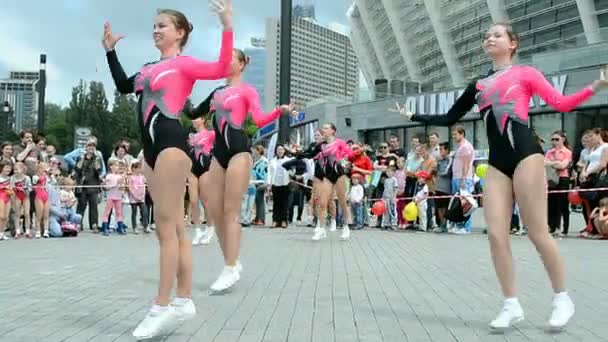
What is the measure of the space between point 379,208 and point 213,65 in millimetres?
11905

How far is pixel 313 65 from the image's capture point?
71.1 meters

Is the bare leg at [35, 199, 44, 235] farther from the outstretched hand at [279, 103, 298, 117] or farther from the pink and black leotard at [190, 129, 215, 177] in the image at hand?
the outstretched hand at [279, 103, 298, 117]

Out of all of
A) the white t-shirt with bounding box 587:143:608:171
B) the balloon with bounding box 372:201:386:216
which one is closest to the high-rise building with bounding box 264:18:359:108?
the balloon with bounding box 372:201:386:216

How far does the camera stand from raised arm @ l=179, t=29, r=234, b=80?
14.8ft

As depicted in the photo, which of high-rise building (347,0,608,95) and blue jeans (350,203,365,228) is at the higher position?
high-rise building (347,0,608,95)

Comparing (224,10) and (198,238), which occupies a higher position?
(224,10)

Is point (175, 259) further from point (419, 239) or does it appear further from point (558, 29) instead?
point (558, 29)

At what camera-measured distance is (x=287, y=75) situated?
17.8 meters

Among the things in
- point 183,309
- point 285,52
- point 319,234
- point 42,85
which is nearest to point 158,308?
point 183,309

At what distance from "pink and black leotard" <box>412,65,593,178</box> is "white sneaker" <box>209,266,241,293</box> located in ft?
8.73

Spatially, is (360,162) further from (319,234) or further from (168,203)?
(168,203)

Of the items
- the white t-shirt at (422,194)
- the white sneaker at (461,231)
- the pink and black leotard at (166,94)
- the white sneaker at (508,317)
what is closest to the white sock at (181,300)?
the pink and black leotard at (166,94)

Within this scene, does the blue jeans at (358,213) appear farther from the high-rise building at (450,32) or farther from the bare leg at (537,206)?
the high-rise building at (450,32)

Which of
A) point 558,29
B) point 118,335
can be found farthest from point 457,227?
point 558,29
